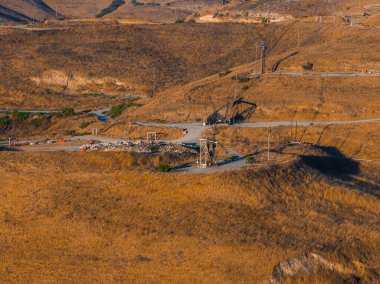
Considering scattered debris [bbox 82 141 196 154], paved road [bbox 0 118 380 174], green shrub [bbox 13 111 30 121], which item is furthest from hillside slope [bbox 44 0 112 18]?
scattered debris [bbox 82 141 196 154]

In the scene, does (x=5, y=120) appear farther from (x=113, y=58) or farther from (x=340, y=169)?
(x=340, y=169)

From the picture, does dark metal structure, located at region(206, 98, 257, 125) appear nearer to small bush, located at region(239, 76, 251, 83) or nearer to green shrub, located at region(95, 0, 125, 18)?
small bush, located at region(239, 76, 251, 83)

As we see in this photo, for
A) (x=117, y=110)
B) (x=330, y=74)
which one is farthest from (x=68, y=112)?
(x=330, y=74)

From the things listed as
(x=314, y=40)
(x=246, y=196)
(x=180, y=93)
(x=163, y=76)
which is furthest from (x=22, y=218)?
(x=314, y=40)

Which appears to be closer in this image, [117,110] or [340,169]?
[340,169]

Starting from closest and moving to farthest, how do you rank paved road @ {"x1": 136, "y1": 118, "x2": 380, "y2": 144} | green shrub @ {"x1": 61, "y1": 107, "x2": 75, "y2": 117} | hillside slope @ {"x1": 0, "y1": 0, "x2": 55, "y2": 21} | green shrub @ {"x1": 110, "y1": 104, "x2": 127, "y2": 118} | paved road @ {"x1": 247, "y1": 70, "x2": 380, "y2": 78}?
paved road @ {"x1": 136, "y1": 118, "x2": 380, "y2": 144} < green shrub @ {"x1": 110, "y1": 104, "x2": 127, "y2": 118} < paved road @ {"x1": 247, "y1": 70, "x2": 380, "y2": 78} < green shrub @ {"x1": 61, "y1": 107, "x2": 75, "y2": 117} < hillside slope @ {"x1": 0, "y1": 0, "x2": 55, "y2": 21}

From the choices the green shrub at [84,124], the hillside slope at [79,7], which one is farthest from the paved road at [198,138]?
the hillside slope at [79,7]
